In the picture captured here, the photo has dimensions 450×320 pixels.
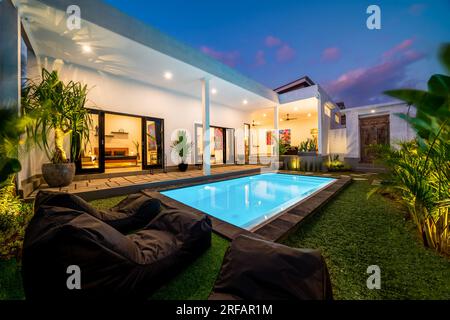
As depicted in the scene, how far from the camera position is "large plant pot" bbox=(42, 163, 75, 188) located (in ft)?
11.6

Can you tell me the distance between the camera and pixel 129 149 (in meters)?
10.0

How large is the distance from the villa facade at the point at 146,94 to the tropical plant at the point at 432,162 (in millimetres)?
4602

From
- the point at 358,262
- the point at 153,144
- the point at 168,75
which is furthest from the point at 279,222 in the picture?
the point at 153,144

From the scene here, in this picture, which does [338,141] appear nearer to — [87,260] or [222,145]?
[222,145]

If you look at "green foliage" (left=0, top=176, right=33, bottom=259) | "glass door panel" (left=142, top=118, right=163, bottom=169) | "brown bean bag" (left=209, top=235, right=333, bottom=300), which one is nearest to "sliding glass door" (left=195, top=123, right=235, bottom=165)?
"glass door panel" (left=142, top=118, right=163, bottom=169)

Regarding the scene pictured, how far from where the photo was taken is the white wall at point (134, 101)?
4.65 meters

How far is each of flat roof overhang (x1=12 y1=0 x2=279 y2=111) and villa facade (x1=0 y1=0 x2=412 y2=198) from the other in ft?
0.07

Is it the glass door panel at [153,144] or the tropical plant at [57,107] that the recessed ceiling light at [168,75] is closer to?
the glass door panel at [153,144]

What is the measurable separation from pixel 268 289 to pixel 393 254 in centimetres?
154

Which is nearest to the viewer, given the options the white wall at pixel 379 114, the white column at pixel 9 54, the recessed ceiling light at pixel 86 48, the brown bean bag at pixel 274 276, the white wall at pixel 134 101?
the brown bean bag at pixel 274 276

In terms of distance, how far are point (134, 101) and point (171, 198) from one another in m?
4.14

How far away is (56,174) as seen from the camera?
3562 mm

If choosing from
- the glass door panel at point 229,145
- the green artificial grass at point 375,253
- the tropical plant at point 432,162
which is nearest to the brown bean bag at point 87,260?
the green artificial grass at point 375,253
